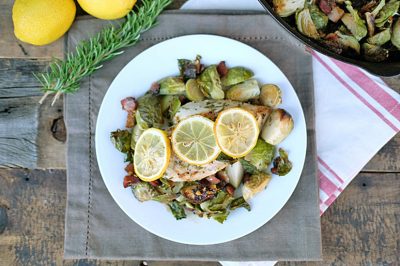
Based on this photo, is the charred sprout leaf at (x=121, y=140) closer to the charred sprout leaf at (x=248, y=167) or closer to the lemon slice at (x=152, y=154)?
the lemon slice at (x=152, y=154)

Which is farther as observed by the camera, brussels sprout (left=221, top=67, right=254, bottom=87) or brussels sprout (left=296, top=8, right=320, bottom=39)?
brussels sprout (left=221, top=67, right=254, bottom=87)

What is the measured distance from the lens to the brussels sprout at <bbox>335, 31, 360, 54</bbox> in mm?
1799

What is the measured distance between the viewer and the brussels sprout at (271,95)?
1.89m

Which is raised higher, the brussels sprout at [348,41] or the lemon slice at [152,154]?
the brussels sprout at [348,41]

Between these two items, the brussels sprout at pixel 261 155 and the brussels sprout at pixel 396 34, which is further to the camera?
the brussels sprout at pixel 261 155

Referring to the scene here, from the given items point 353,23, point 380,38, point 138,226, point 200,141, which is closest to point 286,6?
point 353,23

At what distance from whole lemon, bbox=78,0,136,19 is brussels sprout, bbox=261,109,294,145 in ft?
2.26

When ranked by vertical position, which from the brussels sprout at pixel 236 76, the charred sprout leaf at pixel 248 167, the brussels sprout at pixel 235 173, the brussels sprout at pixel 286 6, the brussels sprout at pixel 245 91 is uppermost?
the brussels sprout at pixel 286 6

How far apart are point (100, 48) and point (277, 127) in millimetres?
743

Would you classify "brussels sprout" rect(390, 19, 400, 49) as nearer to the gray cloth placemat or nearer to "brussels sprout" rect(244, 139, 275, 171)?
the gray cloth placemat

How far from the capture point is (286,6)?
1.78 m

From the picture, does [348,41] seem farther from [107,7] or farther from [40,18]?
[40,18]

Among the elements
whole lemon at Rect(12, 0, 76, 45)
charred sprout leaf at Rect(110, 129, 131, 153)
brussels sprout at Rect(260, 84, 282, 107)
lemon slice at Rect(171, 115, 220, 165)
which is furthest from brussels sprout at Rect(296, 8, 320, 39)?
whole lemon at Rect(12, 0, 76, 45)

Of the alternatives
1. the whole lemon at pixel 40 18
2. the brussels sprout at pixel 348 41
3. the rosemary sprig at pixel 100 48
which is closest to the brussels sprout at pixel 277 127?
the brussels sprout at pixel 348 41
